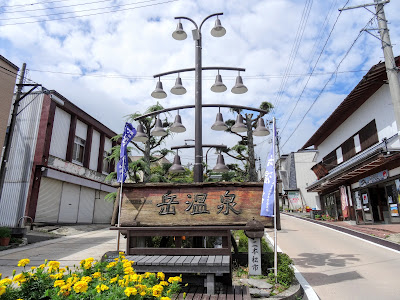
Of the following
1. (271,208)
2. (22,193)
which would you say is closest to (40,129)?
(22,193)

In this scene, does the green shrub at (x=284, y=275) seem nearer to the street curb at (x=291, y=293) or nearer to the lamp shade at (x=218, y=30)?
the street curb at (x=291, y=293)

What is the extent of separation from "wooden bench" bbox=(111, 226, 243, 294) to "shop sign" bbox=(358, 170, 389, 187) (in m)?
Answer: 13.1

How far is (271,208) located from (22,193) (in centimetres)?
1541

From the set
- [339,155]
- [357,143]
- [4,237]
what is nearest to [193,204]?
[4,237]

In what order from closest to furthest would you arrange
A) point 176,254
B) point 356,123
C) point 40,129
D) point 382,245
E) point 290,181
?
point 176,254
point 382,245
point 40,129
point 356,123
point 290,181

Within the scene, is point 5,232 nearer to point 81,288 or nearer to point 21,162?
point 21,162

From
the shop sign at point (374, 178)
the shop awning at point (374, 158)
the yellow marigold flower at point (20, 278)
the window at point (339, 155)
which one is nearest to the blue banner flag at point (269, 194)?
the yellow marigold flower at point (20, 278)

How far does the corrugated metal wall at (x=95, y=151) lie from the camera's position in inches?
906

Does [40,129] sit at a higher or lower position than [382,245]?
higher

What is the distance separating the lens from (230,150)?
2073 centimetres

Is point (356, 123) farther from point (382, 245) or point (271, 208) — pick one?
point (271, 208)

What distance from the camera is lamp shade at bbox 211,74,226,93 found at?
25.7 feet

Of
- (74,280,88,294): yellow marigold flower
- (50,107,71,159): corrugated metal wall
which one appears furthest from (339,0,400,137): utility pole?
(50,107,71,159): corrugated metal wall

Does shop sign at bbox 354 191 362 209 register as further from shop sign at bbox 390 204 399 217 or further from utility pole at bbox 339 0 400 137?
utility pole at bbox 339 0 400 137
